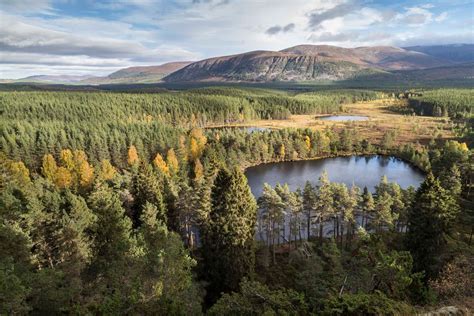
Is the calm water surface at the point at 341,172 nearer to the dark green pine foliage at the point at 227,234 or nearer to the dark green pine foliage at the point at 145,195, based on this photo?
the dark green pine foliage at the point at 145,195

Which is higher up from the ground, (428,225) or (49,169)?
(428,225)

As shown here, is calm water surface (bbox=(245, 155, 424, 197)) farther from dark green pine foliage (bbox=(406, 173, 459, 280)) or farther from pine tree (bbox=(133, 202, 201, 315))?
pine tree (bbox=(133, 202, 201, 315))

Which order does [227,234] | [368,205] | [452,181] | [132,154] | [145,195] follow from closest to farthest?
[227,234], [145,195], [368,205], [452,181], [132,154]

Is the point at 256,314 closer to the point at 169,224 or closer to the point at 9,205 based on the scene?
the point at 9,205

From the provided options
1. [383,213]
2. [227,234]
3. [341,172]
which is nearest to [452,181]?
[383,213]

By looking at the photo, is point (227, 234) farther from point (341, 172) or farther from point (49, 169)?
point (341, 172)

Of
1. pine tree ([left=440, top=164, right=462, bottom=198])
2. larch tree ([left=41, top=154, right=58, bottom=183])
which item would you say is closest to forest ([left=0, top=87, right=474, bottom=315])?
pine tree ([left=440, top=164, right=462, bottom=198])

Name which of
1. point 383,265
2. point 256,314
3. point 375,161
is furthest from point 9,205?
point 375,161
